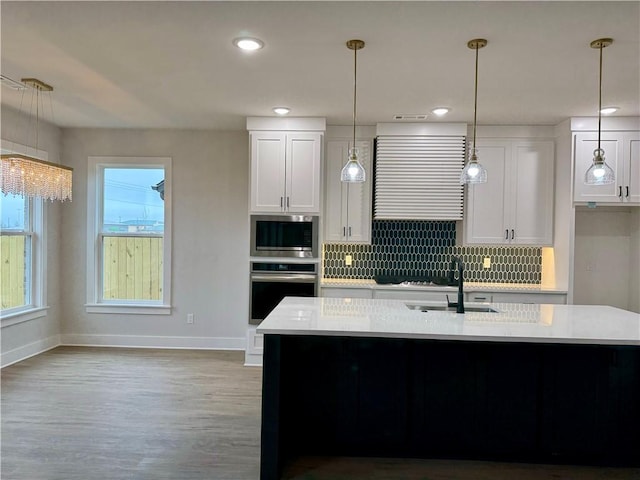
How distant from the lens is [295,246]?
453 centimetres

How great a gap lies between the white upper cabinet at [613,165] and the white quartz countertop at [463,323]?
5.36ft

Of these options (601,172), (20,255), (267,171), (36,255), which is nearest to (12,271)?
(20,255)

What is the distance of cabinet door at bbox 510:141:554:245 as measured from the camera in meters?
4.62

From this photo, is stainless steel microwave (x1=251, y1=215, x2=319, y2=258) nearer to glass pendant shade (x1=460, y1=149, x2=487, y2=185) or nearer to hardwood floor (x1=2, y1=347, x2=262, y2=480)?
hardwood floor (x1=2, y1=347, x2=262, y2=480)

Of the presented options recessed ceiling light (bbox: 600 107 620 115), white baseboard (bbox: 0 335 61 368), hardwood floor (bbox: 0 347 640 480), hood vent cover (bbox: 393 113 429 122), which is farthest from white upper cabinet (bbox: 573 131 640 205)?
white baseboard (bbox: 0 335 61 368)

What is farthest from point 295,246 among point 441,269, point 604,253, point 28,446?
point 604,253

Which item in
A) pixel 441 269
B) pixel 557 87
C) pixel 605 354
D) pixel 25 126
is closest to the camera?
pixel 605 354

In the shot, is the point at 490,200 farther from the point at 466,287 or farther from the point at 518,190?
the point at 466,287

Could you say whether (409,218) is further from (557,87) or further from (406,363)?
(406,363)

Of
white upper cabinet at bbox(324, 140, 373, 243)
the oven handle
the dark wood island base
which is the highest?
white upper cabinet at bbox(324, 140, 373, 243)

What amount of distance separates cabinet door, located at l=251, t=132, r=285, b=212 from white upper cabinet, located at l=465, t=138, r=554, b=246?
2.08 meters

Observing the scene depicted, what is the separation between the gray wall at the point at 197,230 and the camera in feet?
16.8

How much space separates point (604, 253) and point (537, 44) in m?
3.04

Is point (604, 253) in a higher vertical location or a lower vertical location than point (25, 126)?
lower
